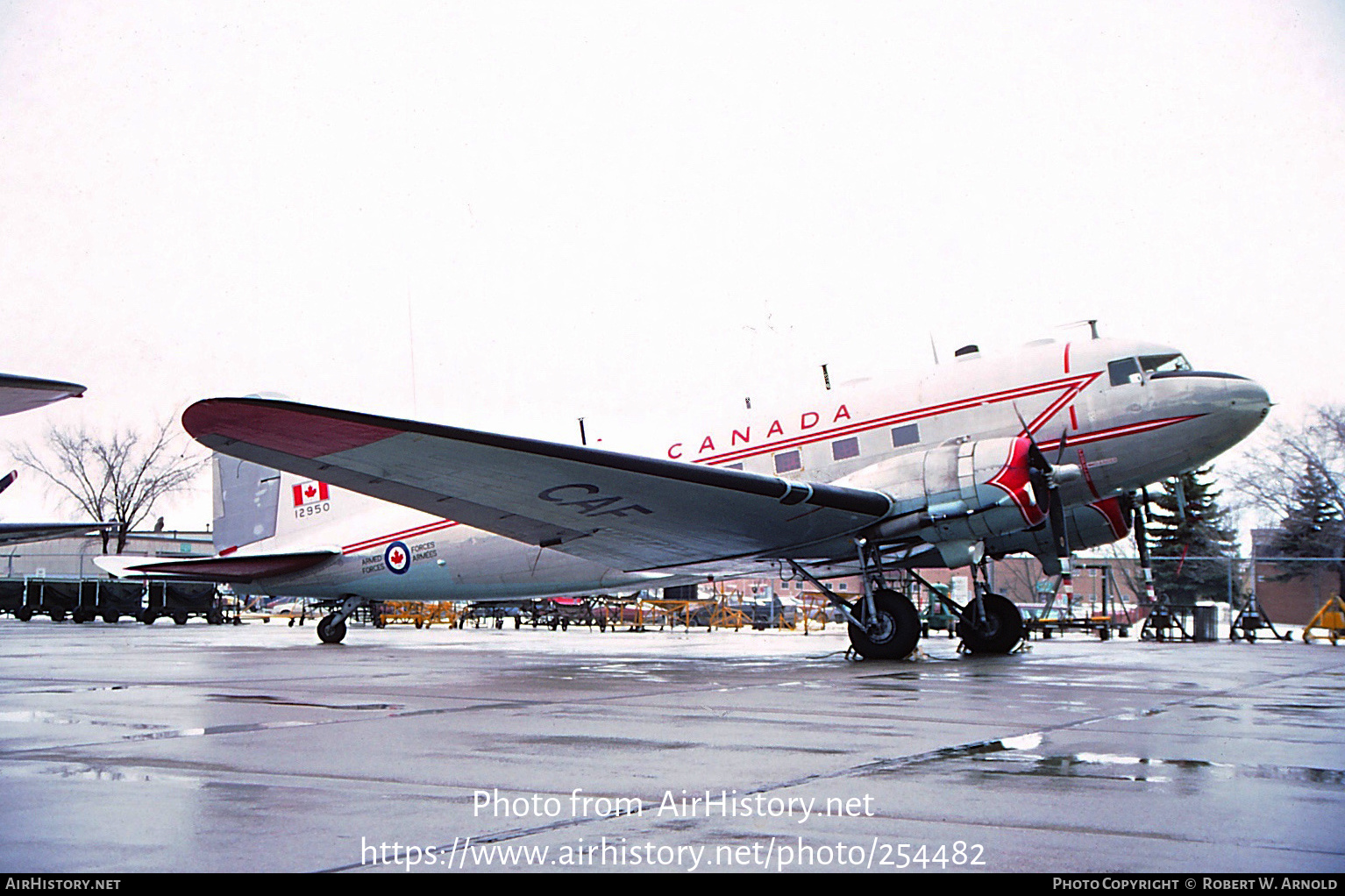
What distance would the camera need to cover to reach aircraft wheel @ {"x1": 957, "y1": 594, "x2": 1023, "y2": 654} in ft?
62.0

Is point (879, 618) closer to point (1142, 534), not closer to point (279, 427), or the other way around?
point (1142, 534)

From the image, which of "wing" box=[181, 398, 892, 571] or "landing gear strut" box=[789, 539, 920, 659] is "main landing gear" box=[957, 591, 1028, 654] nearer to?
"landing gear strut" box=[789, 539, 920, 659]

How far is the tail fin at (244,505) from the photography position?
24672 mm

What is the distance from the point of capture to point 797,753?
604 cm

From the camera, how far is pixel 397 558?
2227 centimetres

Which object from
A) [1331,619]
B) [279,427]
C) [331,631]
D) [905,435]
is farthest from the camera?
[1331,619]

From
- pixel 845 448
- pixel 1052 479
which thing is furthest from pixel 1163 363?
pixel 845 448

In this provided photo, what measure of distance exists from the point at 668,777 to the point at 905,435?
1201 cm

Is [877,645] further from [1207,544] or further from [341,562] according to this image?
[1207,544]

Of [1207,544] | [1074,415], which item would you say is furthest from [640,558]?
[1207,544]

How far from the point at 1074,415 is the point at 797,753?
36.9ft

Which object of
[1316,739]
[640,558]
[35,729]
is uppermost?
[640,558]

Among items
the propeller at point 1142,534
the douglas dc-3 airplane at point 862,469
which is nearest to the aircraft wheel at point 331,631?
the douglas dc-3 airplane at point 862,469

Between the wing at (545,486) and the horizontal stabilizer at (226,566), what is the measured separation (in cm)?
818
